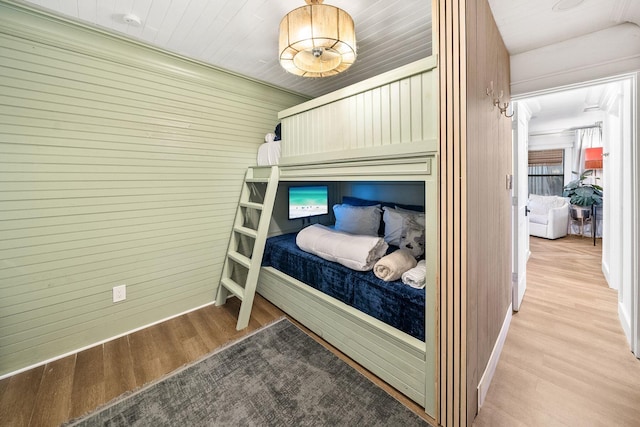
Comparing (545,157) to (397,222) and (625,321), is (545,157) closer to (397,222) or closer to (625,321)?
(625,321)

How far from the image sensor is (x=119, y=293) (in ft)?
6.90

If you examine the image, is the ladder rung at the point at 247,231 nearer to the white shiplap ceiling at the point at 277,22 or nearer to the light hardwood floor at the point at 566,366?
the white shiplap ceiling at the point at 277,22

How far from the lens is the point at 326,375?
1.68 m

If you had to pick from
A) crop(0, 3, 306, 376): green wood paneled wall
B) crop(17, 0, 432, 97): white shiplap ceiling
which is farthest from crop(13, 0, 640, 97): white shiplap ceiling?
crop(0, 3, 306, 376): green wood paneled wall

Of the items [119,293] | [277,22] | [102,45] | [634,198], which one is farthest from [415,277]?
[102,45]

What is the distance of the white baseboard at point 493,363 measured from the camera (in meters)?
1.47

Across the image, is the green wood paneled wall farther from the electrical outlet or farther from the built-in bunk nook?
the built-in bunk nook

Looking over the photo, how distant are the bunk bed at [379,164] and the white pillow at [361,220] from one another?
76 centimetres

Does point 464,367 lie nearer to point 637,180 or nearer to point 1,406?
Result: point 637,180

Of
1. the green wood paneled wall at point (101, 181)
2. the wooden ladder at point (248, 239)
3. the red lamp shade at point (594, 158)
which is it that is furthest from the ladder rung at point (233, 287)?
the red lamp shade at point (594, 158)

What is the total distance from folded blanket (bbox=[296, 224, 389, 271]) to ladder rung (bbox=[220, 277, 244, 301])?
748mm

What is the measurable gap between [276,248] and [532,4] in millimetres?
2563

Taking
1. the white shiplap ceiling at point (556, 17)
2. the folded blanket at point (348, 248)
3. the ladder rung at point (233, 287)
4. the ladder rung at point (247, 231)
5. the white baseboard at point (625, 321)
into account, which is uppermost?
the white shiplap ceiling at point (556, 17)

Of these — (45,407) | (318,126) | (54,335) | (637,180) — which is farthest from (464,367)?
(54,335)
